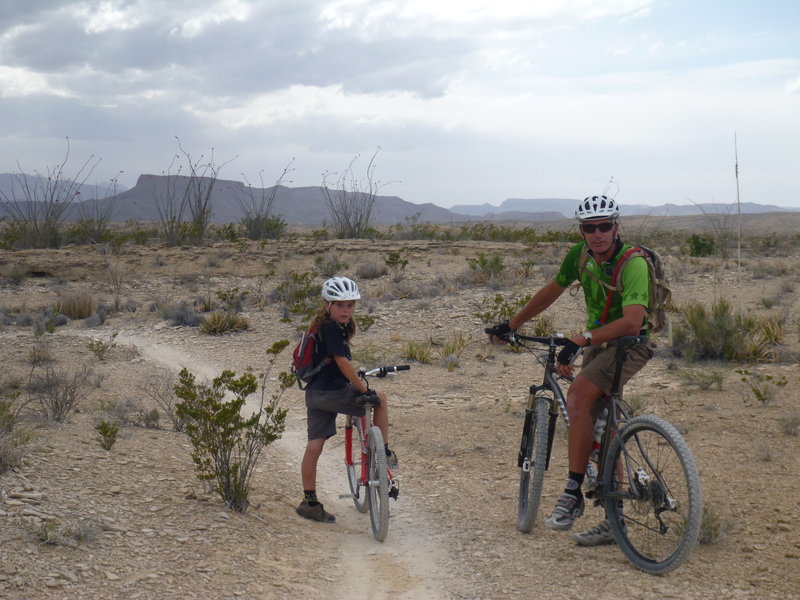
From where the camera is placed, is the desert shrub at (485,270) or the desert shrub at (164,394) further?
the desert shrub at (485,270)

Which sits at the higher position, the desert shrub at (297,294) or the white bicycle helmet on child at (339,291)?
the white bicycle helmet on child at (339,291)

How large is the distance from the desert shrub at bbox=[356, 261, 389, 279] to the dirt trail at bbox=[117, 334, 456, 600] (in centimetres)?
1185

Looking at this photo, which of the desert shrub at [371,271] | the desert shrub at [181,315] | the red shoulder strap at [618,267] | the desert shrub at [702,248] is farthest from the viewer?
the desert shrub at [702,248]

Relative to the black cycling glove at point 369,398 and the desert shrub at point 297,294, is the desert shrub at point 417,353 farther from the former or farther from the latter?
the black cycling glove at point 369,398

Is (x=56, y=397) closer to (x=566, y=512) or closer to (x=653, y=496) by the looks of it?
(x=566, y=512)

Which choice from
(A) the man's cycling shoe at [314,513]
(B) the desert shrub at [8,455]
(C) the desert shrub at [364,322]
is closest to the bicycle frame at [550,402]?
(A) the man's cycling shoe at [314,513]

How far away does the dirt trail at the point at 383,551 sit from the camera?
3.99 m

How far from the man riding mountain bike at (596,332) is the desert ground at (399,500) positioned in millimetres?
307

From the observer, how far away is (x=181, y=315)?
13672mm

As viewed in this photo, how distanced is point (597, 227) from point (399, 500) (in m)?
2.59

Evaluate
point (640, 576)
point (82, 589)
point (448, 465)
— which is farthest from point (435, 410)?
point (82, 589)

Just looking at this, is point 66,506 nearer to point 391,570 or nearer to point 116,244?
point 391,570

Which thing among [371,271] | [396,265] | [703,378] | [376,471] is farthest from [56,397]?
[396,265]

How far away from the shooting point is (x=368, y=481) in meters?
4.68
